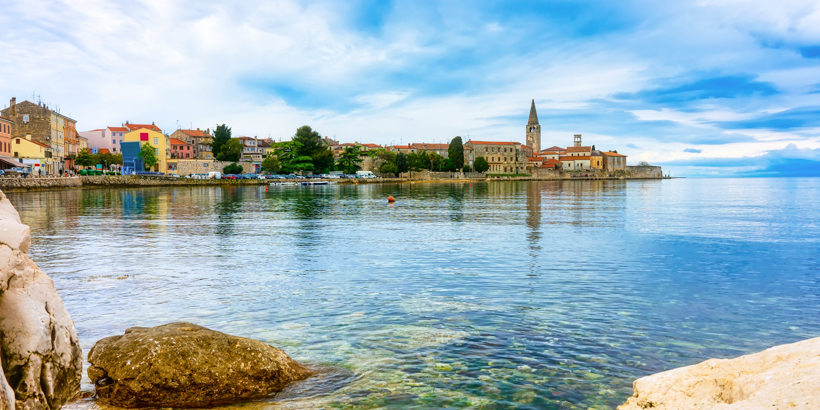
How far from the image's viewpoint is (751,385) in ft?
13.6

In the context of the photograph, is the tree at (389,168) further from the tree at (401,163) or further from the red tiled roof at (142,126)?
the red tiled roof at (142,126)

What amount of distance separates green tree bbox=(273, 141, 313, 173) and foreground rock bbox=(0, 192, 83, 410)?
12547 centimetres

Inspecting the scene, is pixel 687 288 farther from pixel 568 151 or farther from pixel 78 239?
pixel 568 151

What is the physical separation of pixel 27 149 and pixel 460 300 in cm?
9655

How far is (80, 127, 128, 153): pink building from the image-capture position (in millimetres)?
135250

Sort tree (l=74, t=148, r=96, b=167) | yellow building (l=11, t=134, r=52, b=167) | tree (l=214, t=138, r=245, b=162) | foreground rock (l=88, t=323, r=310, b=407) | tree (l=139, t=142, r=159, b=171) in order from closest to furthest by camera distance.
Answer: foreground rock (l=88, t=323, r=310, b=407) < yellow building (l=11, t=134, r=52, b=167) < tree (l=74, t=148, r=96, b=167) < tree (l=139, t=142, r=159, b=171) < tree (l=214, t=138, r=245, b=162)

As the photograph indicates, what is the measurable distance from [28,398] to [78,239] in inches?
906

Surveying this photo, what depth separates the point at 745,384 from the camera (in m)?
4.24

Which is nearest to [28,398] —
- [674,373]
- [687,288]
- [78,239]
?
[674,373]

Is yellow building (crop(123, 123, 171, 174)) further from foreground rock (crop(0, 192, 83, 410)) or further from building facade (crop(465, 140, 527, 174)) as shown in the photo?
foreground rock (crop(0, 192, 83, 410))

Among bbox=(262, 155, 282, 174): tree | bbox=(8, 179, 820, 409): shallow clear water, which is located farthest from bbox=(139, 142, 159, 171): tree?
bbox=(8, 179, 820, 409): shallow clear water

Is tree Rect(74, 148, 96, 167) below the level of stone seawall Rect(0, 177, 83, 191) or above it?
above

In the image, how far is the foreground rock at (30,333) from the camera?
4.53 m

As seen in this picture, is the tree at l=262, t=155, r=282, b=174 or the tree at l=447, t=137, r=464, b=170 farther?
the tree at l=447, t=137, r=464, b=170
